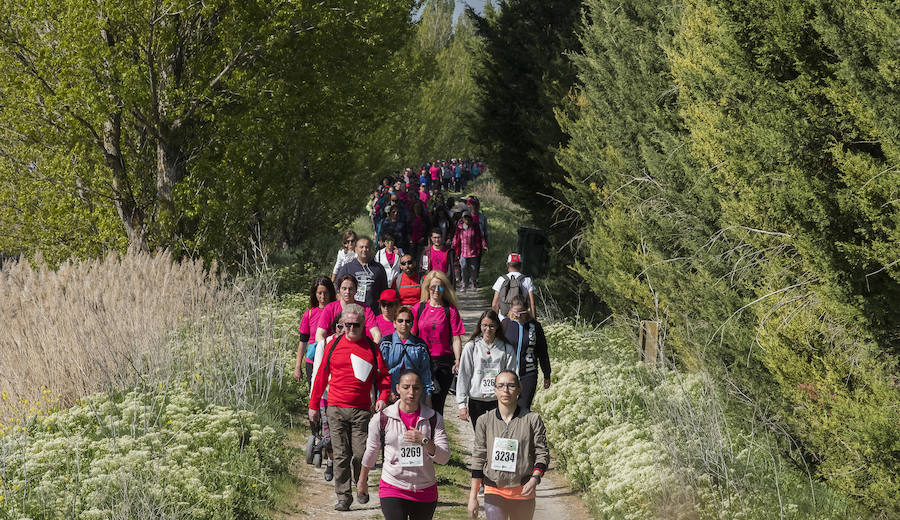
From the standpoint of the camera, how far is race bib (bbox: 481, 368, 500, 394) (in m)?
8.65

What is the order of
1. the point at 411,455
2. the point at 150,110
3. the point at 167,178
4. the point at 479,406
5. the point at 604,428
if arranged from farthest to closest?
1. the point at 167,178
2. the point at 150,110
3. the point at 604,428
4. the point at 479,406
5. the point at 411,455

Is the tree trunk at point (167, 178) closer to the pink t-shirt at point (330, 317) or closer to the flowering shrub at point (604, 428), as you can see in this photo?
the flowering shrub at point (604, 428)

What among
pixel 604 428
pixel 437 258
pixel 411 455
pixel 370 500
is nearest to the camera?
pixel 411 455

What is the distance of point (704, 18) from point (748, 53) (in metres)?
2.78

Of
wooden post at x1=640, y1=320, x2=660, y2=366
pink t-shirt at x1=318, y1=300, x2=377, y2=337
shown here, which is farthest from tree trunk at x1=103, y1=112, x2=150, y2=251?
wooden post at x1=640, y1=320, x2=660, y2=366

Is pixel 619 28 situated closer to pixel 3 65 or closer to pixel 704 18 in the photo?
pixel 704 18

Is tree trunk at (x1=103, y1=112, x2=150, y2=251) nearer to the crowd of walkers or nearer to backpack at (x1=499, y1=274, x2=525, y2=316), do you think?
the crowd of walkers

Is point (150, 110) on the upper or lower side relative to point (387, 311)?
upper

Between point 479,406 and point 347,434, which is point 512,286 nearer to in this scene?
point 479,406

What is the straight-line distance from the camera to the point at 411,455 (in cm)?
648

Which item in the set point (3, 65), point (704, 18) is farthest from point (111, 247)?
point (704, 18)

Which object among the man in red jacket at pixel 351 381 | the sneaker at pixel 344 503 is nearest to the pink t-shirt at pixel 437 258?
the sneaker at pixel 344 503

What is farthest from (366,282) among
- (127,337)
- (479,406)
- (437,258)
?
(437,258)

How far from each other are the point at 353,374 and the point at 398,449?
176 cm
